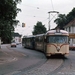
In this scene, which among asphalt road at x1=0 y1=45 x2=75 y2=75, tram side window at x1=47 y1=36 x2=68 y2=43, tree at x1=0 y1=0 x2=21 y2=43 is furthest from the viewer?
tree at x1=0 y1=0 x2=21 y2=43

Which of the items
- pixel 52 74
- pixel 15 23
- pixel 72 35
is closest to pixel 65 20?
pixel 72 35

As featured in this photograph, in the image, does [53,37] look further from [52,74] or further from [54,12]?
[54,12]

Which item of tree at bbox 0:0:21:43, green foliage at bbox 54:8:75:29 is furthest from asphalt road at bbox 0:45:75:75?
green foliage at bbox 54:8:75:29

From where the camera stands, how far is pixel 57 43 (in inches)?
1034

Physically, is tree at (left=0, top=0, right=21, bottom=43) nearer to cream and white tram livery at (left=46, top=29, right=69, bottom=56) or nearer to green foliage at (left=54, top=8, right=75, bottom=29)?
cream and white tram livery at (left=46, top=29, right=69, bottom=56)

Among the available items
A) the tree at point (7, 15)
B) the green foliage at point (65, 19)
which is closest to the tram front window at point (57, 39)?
the tree at point (7, 15)

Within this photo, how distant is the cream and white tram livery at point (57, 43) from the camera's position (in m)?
26.2

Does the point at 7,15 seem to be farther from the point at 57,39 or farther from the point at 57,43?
the point at 57,43

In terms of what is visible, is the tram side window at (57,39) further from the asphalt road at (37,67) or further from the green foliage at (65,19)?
the green foliage at (65,19)

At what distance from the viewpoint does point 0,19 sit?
2781 cm

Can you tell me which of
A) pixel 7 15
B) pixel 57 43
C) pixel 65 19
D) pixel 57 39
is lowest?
pixel 57 43

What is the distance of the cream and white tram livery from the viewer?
86.0 feet

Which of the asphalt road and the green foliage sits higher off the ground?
the green foliage

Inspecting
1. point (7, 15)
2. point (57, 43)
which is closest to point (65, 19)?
point (7, 15)
